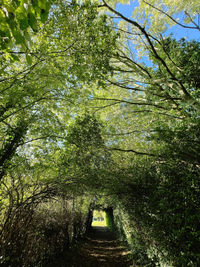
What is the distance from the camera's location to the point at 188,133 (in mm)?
3025

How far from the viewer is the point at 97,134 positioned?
15.9 ft

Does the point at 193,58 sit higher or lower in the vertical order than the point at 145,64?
lower

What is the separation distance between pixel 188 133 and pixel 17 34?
11.1 feet

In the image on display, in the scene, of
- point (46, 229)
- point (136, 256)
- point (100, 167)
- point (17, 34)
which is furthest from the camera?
point (136, 256)

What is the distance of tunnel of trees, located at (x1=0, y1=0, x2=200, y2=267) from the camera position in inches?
122

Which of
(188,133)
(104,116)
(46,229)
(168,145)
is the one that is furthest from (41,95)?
(46,229)

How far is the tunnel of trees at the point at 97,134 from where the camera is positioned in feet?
10.1

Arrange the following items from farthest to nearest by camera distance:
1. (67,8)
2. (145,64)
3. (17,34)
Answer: (145,64), (67,8), (17,34)

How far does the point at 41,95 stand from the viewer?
414 cm

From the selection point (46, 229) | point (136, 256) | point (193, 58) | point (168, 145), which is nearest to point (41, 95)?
point (168, 145)

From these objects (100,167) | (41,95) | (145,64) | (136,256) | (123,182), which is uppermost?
(145,64)

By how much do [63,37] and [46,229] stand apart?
7.11 metres

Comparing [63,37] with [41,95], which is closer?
[63,37]

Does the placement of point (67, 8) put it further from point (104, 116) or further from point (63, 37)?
point (104, 116)
